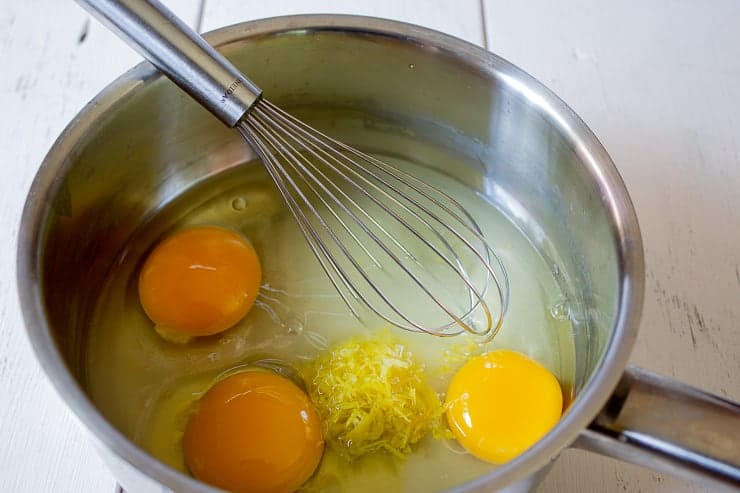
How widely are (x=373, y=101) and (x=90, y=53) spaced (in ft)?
1.59

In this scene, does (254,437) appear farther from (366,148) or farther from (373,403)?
(366,148)

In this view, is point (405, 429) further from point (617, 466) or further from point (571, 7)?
point (571, 7)

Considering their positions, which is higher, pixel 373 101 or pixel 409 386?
pixel 373 101

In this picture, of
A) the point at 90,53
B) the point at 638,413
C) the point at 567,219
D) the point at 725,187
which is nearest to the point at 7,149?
the point at 90,53

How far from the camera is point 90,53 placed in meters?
1.24

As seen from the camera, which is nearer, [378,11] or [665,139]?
[665,139]

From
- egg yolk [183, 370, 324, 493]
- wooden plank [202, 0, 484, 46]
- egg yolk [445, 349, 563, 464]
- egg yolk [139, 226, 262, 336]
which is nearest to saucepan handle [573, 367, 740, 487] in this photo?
egg yolk [445, 349, 563, 464]

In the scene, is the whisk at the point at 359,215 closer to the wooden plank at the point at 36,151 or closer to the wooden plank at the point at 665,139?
the wooden plank at the point at 665,139

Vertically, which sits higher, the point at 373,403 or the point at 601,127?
the point at 601,127

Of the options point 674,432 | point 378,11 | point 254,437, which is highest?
point 378,11

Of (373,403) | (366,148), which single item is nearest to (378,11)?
(366,148)

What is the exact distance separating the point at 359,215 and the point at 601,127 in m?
0.40

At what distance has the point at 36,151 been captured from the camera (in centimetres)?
112

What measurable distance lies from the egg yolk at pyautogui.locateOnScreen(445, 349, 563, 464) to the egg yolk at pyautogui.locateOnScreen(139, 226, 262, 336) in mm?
300
